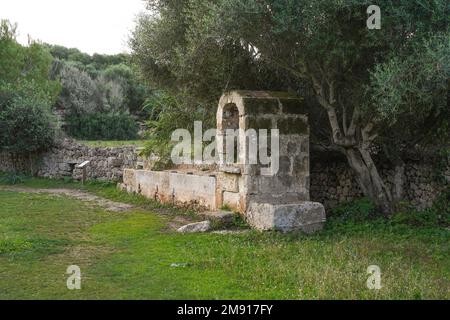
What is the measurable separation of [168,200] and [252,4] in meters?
6.11

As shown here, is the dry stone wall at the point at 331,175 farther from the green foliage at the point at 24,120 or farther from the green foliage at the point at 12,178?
the green foliage at the point at 24,120

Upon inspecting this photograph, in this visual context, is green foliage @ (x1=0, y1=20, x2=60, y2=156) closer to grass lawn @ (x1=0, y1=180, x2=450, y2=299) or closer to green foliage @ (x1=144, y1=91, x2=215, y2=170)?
green foliage @ (x1=144, y1=91, x2=215, y2=170)

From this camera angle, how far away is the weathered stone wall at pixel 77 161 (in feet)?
59.3

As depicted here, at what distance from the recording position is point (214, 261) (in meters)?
7.19

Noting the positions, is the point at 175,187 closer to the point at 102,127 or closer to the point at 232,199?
the point at 232,199

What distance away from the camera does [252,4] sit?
28.9 ft

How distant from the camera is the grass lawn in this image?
5836 mm

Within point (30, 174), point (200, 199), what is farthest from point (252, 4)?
point (30, 174)

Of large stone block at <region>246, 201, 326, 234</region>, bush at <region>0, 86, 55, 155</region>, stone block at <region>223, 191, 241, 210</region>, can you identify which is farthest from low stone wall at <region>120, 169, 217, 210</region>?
bush at <region>0, 86, 55, 155</region>

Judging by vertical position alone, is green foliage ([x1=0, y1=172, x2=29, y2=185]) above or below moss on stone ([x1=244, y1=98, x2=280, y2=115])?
below

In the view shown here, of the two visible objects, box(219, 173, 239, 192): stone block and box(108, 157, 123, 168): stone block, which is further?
box(108, 157, 123, 168): stone block

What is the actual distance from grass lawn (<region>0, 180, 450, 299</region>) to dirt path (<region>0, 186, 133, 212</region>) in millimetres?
2215

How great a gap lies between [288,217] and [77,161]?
12.2m
